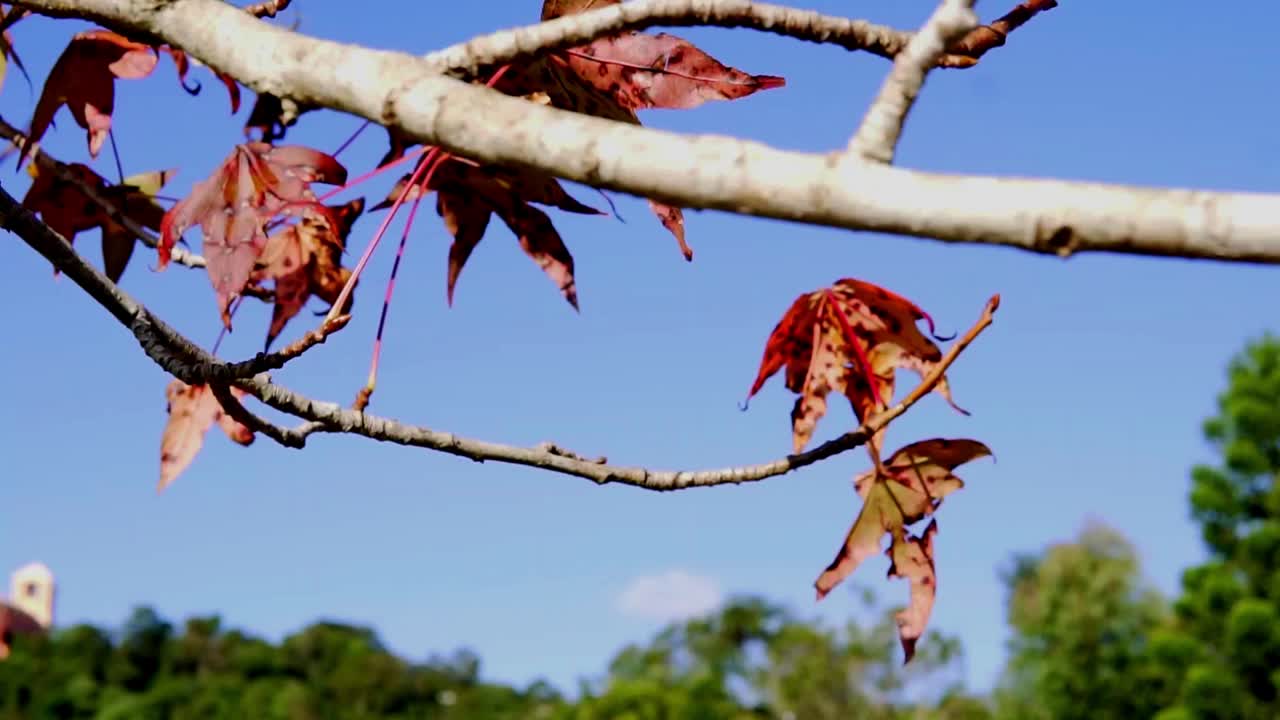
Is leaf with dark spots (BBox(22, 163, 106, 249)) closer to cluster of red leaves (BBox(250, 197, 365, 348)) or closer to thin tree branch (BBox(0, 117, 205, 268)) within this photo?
thin tree branch (BBox(0, 117, 205, 268))

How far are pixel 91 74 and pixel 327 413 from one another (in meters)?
0.42

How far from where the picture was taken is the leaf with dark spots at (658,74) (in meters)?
1.11

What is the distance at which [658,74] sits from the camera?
1119 millimetres

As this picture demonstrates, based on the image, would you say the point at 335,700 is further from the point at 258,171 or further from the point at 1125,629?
the point at 258,171

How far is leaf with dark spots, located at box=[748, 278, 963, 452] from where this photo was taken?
55.4 inches

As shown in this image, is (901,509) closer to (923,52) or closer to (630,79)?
(630,79)

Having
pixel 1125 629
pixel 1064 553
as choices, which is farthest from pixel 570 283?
pixel 1064 553

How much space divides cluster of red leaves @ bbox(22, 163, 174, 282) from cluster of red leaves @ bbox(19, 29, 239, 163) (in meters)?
0.09

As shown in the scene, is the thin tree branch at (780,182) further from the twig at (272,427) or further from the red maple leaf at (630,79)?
the twig at (272,427)

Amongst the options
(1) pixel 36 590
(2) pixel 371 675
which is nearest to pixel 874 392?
(2) pixel 371 675

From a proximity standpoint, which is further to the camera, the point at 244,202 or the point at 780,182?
the point at 244,202

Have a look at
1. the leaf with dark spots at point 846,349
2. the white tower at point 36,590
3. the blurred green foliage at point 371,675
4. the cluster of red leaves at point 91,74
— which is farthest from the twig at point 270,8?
the white tower at point 36,590

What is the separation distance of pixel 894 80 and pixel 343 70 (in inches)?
10.9

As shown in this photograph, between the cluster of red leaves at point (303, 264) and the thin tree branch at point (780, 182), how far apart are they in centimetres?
48
